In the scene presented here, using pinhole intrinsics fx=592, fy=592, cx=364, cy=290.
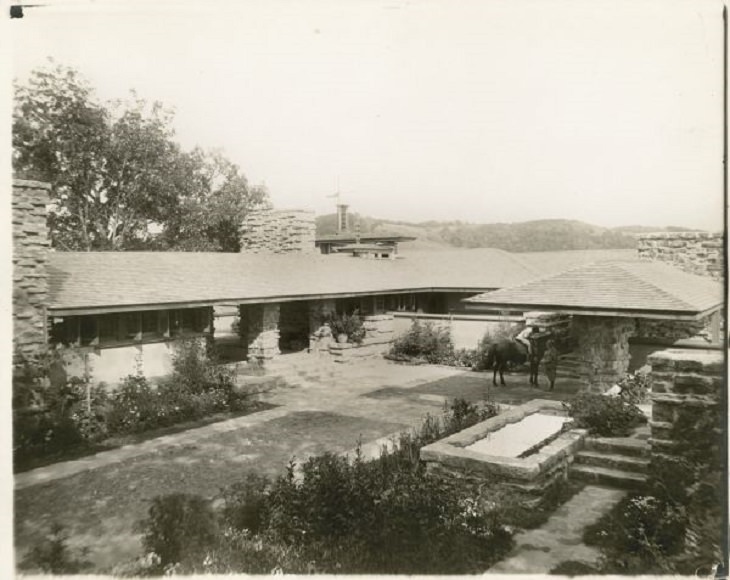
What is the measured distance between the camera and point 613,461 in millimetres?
8047

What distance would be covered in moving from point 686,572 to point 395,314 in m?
16.6

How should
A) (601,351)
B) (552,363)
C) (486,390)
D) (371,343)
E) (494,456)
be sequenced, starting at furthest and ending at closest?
(371,343), (486,390), (552,363), (601,351), (494,456)

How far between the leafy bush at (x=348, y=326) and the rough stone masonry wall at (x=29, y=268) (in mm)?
10394

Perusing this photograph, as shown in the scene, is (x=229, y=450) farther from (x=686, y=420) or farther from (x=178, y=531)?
(x=686, y=420)

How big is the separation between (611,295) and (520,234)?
64.8m

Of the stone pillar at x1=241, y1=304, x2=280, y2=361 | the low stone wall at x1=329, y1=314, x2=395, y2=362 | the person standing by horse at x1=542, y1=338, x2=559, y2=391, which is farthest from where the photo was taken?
the low stone wall at x1=329, y1=314, x2=395, y2=362

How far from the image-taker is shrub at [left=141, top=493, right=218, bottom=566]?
6.11 metres

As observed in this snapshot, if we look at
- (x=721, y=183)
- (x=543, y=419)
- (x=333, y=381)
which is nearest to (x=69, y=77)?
(x=333, y=381)

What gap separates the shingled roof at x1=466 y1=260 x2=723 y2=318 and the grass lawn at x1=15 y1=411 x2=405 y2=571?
368 centimetres

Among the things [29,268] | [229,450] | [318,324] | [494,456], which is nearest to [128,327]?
[29,268]

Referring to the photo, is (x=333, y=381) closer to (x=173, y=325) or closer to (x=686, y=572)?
(x=173, y=325)

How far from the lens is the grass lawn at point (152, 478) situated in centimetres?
697

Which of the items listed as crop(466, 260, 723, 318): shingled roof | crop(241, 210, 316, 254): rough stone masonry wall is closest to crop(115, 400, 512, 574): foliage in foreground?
crop(466, 260, 723, 318): shingled roof

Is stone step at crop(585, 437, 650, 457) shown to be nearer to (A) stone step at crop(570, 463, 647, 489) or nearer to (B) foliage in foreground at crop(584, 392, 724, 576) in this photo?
(A) stone step at crop(570, 463, 647, 489)
